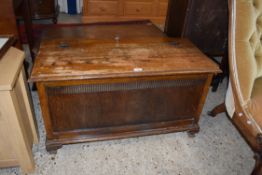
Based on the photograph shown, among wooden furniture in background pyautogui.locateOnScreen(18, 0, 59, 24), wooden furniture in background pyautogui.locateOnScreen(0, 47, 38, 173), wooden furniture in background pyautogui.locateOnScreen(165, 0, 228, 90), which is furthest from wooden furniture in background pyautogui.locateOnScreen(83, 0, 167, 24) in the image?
wooden furniture in background pyautogui.locateOnScreen(0, 47, 38, 173)

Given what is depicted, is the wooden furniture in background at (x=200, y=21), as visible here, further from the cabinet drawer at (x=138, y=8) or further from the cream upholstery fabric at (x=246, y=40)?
the cabinet drawer at (x=138, y=8)

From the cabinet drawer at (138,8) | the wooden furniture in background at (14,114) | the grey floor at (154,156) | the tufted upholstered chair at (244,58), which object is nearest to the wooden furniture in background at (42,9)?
the cabinet drawer at (138,8)

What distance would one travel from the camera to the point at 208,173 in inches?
49.8

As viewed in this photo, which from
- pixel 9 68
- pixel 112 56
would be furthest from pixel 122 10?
pixel 9 68

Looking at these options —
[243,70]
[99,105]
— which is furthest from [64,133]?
[243,70]

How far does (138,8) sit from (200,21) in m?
1.80

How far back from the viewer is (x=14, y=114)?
97cm

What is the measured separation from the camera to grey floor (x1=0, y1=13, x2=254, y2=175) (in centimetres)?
125

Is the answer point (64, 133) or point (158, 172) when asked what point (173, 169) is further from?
point (64, 133)

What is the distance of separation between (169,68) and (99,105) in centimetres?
41

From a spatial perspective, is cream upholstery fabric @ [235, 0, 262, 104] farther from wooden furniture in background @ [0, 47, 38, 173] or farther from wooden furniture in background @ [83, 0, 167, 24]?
wooden furniture in background @ [83, 0, 167, 24]

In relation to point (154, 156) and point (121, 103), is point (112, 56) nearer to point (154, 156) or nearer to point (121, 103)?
point (121, 103)

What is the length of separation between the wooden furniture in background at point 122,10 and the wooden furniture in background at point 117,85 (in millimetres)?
1831

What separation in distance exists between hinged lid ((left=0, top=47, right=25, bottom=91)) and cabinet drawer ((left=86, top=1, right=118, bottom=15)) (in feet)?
7.13
